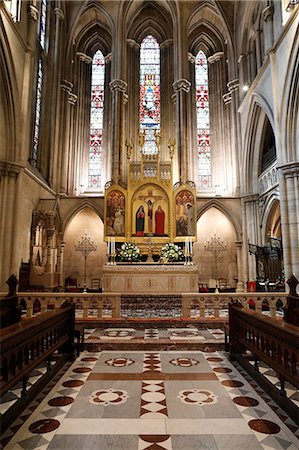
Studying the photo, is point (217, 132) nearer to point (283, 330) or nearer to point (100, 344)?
point (100, 344)

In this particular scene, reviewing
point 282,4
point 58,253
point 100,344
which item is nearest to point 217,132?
point 282,4

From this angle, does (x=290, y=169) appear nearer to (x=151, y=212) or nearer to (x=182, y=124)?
(x=151, y=212)

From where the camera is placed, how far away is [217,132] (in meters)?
18.5

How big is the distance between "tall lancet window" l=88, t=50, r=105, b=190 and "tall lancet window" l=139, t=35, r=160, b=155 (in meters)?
2.40

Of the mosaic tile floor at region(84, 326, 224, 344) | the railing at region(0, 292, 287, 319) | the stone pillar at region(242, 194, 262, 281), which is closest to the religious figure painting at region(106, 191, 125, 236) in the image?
the railing at region(0, 292, 287, 319)

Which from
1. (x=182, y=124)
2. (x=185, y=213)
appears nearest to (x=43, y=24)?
(x=182, y=124)

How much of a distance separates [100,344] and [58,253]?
10.2 meters

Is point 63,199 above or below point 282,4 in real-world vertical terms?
below

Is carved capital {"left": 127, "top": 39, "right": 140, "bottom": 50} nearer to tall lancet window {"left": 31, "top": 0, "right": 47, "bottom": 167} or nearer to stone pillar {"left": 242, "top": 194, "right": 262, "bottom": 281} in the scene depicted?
tall lancet window {"left": 31, "top": 0, "right": 47, "bottom": 167}

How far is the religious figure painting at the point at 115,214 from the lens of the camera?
14.2 m

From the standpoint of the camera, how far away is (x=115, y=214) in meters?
14.4

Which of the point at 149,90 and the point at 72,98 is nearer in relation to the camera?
the point at 72,98

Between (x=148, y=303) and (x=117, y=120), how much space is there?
34.5ft

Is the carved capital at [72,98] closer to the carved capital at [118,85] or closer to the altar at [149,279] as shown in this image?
the carved capital at [118,85]
